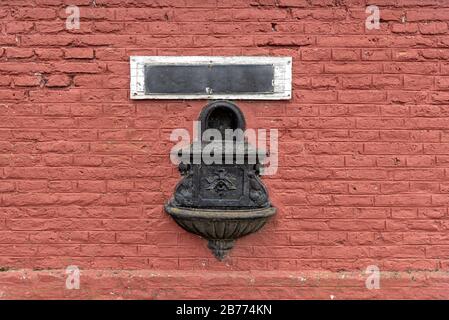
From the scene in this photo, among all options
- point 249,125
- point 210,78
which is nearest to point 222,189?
point 249,125

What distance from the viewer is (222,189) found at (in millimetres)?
3201

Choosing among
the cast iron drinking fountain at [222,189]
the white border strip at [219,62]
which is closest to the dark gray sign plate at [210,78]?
the white border strip at [219,62]

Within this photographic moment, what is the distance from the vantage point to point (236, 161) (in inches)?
126

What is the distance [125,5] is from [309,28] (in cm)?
124

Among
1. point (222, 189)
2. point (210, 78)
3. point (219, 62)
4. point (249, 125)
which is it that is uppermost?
point (219, 62)

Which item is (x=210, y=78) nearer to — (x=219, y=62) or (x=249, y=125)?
(x=219, y=62)

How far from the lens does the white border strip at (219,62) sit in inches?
129

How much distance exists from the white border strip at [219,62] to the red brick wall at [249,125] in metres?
0.05

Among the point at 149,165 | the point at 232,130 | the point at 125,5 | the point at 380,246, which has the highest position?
the point at 125,5

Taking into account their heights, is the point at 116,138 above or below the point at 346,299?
above

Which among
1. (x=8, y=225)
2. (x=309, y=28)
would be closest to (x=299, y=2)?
(x=309, y=28)

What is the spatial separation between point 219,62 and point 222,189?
2.78 ft
